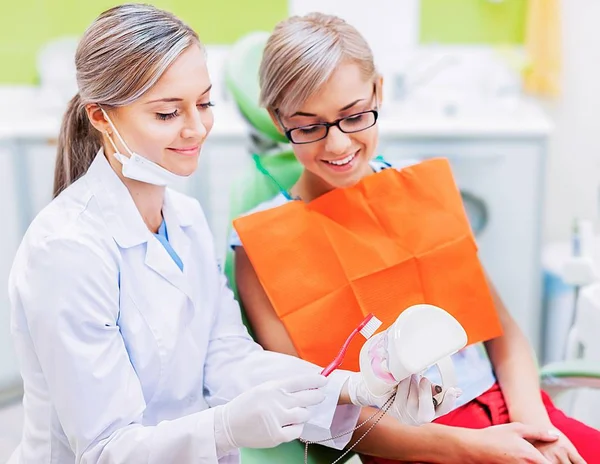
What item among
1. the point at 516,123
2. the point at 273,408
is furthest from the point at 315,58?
the point at 516,123

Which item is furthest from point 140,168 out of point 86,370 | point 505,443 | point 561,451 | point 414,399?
point 561,451

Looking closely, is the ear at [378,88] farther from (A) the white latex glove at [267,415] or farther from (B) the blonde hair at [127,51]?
(A) the white latex glove at [267,415]

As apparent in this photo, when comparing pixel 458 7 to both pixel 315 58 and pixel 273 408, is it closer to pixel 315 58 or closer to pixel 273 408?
pixel 315 58

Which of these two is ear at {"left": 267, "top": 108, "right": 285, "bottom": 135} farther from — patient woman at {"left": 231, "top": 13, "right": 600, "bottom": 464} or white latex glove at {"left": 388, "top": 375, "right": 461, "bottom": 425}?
white latex glove at {"left": 388, "top": 375, "right": 461, "bottom": 425}

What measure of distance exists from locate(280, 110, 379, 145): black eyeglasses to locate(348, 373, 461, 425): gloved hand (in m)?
0.48

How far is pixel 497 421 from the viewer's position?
1431 millimetres

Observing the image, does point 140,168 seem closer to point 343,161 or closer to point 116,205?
point 116,205

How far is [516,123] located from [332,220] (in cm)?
164

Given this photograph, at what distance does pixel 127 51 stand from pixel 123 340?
455mm

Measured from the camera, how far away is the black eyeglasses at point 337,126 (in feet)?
4.50

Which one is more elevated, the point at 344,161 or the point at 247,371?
the point at 344,161

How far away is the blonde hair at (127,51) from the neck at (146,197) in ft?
0.41

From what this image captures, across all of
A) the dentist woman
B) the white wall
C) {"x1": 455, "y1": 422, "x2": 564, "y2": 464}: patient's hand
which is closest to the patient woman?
{"x1": 455, "y1": 422, "x2": 564, "y2": 464}: patient's hand

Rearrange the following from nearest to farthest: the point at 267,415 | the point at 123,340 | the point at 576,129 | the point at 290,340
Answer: the point at 267,415 < the point at 123,340 < the point at 290,340 < the point at 576,129
